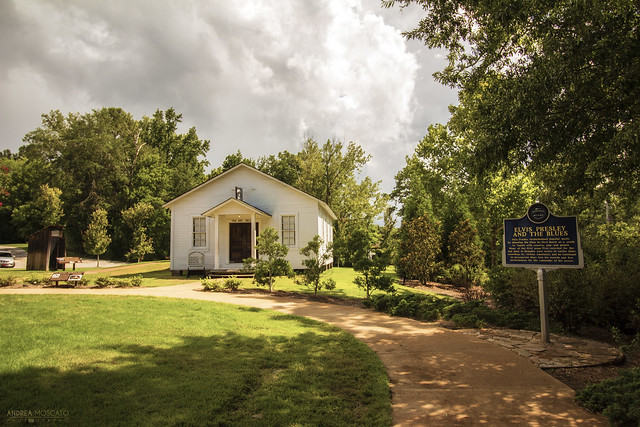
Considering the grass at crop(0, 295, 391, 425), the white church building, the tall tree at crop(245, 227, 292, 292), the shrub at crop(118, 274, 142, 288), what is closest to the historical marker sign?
the grass at crop(0, 295, 391, 425)

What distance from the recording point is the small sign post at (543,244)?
6703mm

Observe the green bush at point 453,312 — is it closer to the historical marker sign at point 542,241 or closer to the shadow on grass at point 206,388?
the historical marker sign at point 542,241

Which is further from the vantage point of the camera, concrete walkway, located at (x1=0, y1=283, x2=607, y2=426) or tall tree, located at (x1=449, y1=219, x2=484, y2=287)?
tall tree, located at (x1=449, y1=219, x2=484, y2=287)

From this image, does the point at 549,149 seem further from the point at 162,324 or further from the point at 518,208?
the point at 518,208

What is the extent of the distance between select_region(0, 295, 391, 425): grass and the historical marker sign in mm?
3790

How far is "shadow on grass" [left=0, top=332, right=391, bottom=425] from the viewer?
3.56m

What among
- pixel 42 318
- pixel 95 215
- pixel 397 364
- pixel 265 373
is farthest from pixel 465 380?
pixel 95 215

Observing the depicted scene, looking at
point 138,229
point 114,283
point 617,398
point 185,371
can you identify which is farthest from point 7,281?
point 138,229

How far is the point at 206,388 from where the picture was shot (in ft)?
13.8

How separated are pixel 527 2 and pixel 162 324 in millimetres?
9417

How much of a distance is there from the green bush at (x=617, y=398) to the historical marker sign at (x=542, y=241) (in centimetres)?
293

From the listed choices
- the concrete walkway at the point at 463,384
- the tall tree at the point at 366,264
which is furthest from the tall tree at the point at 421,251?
the concrete walkway at the point at 463,384

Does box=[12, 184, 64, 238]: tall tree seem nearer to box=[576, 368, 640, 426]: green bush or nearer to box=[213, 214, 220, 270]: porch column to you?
box=[213, 214, 220, 270]: porch column

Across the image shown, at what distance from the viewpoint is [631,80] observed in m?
5.71
